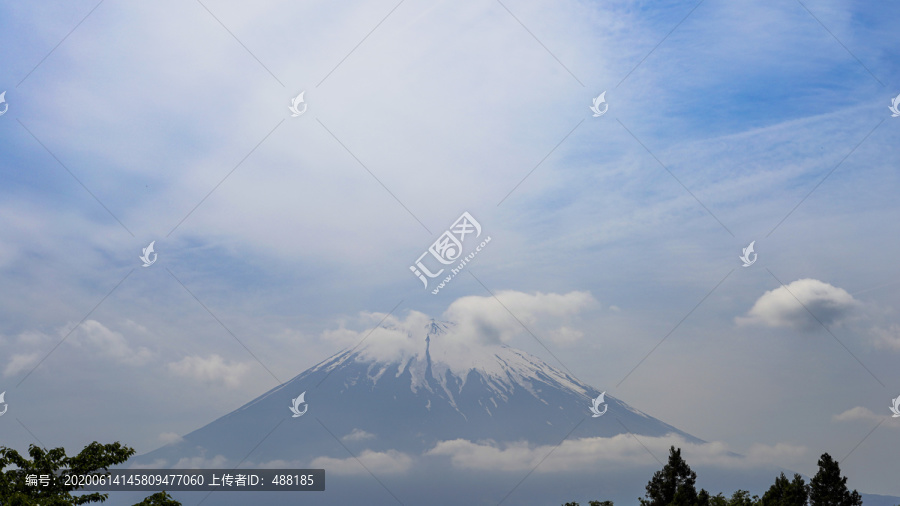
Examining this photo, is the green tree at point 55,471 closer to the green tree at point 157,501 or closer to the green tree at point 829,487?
the green tree at point 157,501

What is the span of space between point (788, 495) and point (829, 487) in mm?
2610

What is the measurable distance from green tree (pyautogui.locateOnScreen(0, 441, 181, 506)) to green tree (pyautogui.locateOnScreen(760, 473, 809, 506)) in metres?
40.0

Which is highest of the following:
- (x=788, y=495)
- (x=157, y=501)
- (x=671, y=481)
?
(x=671, y=481)

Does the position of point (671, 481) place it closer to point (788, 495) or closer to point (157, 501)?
point (788, 495)

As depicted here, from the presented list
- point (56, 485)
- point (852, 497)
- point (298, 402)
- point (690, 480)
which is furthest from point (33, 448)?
point (852, 497)

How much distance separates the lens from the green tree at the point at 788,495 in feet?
154

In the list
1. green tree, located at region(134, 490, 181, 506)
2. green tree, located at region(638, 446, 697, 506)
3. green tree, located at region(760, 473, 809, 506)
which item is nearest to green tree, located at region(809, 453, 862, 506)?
green tree, located at region(760, 473, 809, 506)

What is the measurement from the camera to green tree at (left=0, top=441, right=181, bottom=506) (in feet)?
65.3

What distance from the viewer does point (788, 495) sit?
47.6m

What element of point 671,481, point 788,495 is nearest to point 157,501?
point 671,481

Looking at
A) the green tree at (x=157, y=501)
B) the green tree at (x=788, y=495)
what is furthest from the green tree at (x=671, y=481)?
the green tree at (x=157, y=501)

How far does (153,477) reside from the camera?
32781 millimetres

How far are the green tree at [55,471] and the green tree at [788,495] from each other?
4004cm

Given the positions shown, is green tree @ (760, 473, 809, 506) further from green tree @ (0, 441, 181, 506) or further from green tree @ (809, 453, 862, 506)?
green tree @ (0, 441, 181, 506)
